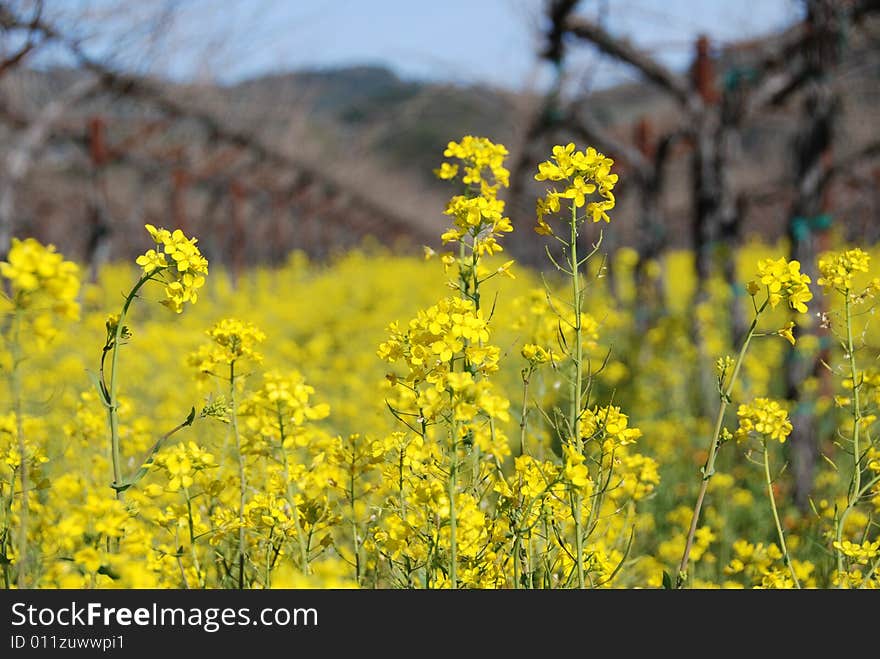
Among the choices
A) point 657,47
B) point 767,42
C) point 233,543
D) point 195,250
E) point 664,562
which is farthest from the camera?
point 657,47

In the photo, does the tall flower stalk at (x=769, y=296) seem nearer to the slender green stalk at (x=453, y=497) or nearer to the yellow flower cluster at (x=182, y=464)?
the slender green stalk at (x=453, y=497)

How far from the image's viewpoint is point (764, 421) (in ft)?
6.47

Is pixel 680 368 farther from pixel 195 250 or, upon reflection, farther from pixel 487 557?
pixel 195 250

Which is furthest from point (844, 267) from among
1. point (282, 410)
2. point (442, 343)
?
point (282, 410)

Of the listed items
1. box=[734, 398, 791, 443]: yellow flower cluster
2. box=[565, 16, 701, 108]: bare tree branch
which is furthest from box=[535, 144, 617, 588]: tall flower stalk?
box=[565, 16, 701, 108]: bare tree branch

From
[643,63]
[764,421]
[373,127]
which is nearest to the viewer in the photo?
[764,421]

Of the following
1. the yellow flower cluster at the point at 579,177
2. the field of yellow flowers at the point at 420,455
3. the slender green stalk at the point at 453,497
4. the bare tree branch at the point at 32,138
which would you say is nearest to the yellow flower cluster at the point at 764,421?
the field of yellow flowers at the point at 420,455

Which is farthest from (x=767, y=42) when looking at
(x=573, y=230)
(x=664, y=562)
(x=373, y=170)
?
(x=373, y=170)

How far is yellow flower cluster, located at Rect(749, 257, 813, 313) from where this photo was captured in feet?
5.95

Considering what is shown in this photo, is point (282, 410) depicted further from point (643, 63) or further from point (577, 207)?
point (643, 63)

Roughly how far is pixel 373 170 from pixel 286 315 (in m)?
22.1

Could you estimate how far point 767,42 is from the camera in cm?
611

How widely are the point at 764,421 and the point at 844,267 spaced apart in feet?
1.47

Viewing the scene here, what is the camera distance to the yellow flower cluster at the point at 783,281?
1812 millimetres
